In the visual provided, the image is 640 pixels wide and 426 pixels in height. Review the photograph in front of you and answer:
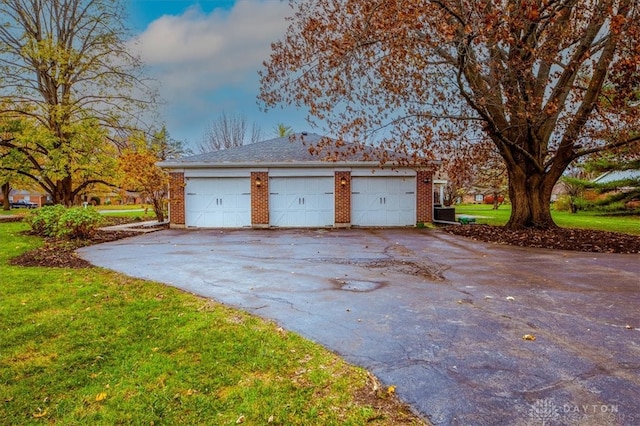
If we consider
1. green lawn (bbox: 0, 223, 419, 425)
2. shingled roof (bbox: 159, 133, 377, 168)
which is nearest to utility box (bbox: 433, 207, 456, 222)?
shingled roof (bbox: 159, 133, 377, 168)

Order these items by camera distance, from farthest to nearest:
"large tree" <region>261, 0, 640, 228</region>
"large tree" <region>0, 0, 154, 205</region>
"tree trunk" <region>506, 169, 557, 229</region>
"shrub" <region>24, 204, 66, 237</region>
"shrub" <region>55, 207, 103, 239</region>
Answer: "large tree" <region>0, 0, 154, 205</region>, "tree trunk" <region>506, 169, 557, 229</region>, "shrub" <region>24, 204, 66, 237</region>, "shrub" <region>55, 207, 103, 239</region>, "large tree" <region>261, 0, 640, 228</region>

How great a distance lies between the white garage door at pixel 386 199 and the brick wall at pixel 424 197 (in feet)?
0.52

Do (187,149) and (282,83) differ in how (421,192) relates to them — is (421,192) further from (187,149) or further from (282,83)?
(187,149)

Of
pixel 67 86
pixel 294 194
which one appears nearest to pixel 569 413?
pixel 294 194

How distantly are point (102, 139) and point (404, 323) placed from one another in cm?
1723

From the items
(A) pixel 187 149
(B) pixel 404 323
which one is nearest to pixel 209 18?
(B) pixel 404 323

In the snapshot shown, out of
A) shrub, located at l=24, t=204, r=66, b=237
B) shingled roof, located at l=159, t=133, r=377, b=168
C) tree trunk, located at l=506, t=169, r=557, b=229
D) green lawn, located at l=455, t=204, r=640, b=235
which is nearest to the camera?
shrub, located at l=24, t=204, r=66, b=237

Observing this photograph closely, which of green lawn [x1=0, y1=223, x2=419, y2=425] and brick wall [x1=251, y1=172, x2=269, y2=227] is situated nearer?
green lawn [x1=0, y1=223, x2=419, y2=425]

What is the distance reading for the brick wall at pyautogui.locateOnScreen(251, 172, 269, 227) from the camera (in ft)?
48.6

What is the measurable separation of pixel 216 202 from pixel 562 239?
460 inches

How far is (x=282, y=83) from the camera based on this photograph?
1000cm

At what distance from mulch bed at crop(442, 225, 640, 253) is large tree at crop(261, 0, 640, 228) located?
2.75 feet

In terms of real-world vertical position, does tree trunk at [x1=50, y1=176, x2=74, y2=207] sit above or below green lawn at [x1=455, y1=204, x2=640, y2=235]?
above

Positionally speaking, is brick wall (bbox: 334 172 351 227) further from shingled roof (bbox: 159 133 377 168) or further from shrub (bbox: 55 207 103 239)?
shrub (bbox: 55 207 103 239)
